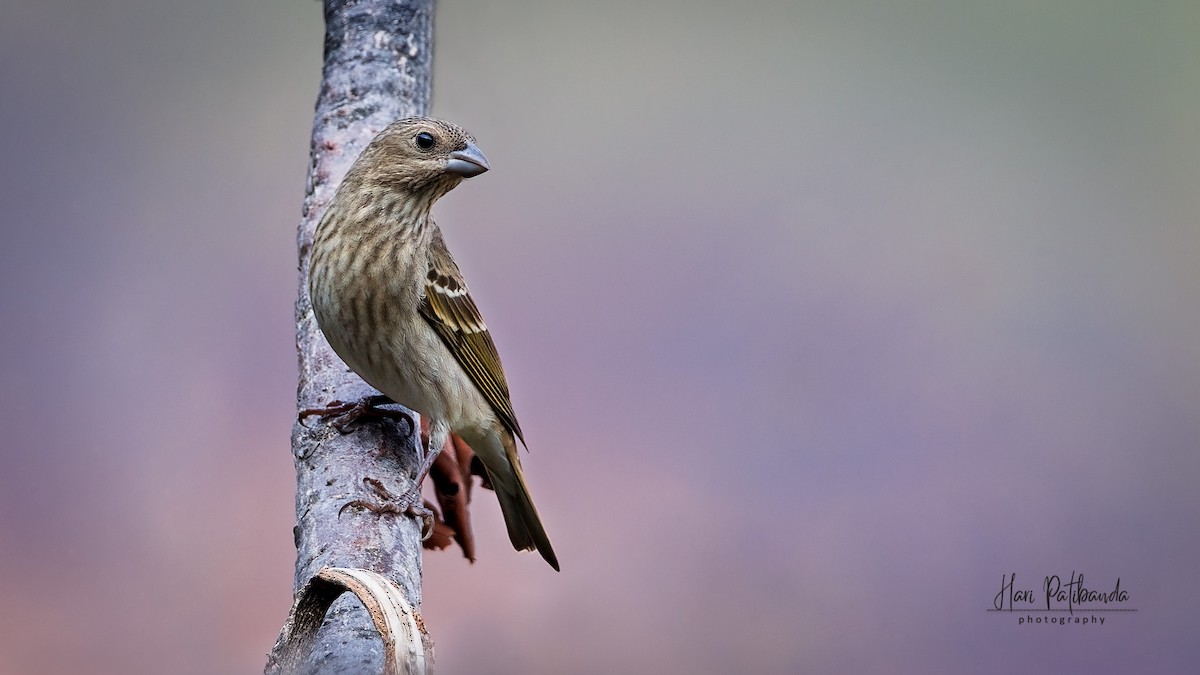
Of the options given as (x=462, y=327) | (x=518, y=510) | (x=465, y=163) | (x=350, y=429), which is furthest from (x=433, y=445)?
(x=465, y=163)

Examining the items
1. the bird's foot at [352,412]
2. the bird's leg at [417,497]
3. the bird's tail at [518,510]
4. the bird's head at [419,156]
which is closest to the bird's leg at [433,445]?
the bird's leg at [417,497]

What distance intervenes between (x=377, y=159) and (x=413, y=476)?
0.89m

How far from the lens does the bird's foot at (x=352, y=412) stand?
2836 mm

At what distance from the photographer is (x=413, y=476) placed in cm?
283

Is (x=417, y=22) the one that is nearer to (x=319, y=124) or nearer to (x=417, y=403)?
(x=319, y=124)

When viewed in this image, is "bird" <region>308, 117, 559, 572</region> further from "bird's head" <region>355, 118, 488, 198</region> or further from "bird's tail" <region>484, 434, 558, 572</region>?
"bird's tail" <region>484, 434, 558, 572</region>

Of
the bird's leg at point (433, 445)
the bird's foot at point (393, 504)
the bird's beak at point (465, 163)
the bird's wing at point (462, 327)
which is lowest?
the bird's foot at point (393, 504)

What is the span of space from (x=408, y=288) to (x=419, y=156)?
370 mm

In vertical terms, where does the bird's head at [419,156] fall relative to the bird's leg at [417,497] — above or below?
above

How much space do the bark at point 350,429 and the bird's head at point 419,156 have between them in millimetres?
343

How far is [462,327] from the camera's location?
3117 millimetres

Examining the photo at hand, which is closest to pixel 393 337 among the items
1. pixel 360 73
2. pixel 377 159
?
pixel 377 159

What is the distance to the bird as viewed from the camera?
283 cm

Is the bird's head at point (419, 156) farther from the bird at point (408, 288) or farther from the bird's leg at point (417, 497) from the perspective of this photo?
the bird's leg at point (417, 497)
